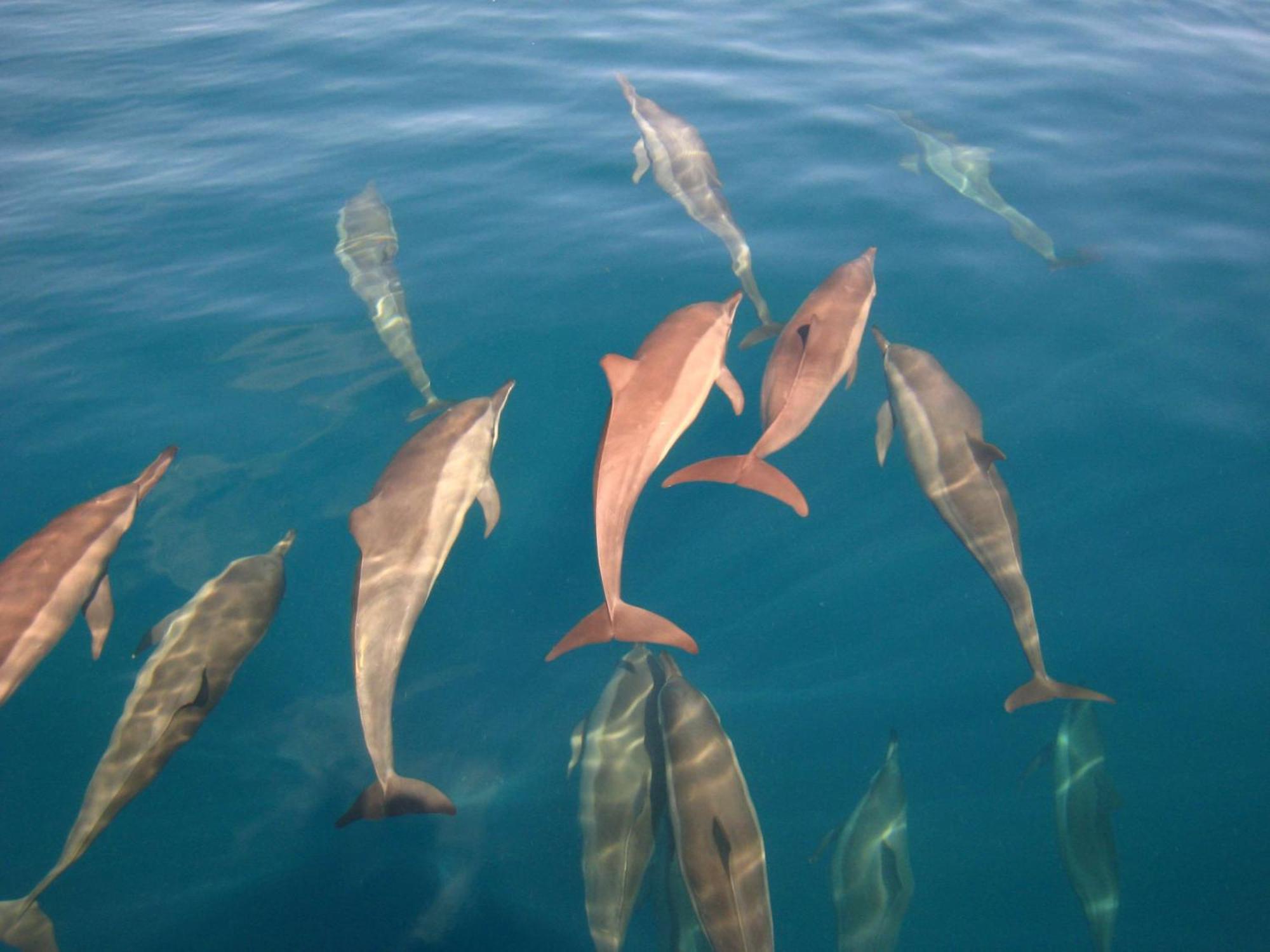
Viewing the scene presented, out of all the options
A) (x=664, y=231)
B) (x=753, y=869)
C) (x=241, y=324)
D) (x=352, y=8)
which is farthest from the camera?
(x=352, y=8)

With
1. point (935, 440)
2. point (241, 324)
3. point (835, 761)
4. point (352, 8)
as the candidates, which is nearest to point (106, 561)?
point (241, 324)

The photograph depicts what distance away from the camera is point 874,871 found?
4613 millimetres

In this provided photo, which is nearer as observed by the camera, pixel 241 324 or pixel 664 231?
pixel 241 324

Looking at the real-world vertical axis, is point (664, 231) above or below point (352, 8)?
below

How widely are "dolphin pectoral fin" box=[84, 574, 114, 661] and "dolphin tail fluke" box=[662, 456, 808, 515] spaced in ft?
11.8

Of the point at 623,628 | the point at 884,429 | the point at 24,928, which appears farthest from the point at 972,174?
the point at 24,928

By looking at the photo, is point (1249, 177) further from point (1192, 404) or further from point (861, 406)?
point (861, 406)

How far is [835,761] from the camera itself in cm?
513

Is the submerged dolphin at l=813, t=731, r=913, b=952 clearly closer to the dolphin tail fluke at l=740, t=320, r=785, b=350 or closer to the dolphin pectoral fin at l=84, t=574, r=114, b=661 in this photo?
the dolphin tail fluke at l=740, t=320, r=785, b=350

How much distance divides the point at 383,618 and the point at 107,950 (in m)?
2.20

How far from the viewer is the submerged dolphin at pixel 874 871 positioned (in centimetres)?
449

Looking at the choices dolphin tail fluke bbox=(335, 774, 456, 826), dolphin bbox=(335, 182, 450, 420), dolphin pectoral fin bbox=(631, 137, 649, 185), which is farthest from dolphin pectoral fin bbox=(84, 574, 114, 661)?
dolphin pectoral fin bbox=(631, 137, 649, 185)

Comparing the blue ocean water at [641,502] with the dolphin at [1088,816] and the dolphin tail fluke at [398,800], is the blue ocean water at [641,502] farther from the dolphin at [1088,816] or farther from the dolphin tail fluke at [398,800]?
the dolphin tail fluke at [398,800]

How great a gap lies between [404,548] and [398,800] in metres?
1.41
